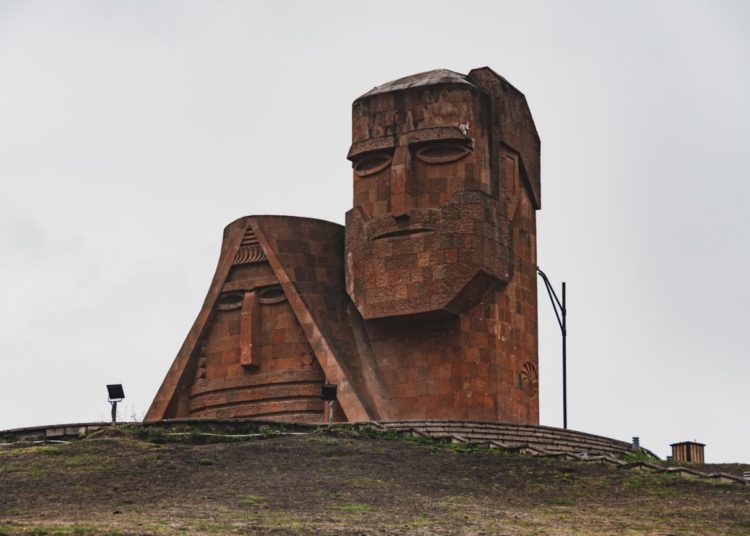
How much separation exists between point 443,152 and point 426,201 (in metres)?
1.08

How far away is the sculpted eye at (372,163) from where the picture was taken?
36188mm

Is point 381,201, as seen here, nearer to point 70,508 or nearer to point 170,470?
point 170,470

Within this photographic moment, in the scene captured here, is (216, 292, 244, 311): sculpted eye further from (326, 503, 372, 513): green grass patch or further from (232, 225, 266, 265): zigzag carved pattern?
(326, 503, 372, 513): green grass patch

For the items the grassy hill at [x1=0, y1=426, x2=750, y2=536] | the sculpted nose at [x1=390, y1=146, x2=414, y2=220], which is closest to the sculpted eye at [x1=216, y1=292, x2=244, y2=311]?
the sculpted nose at [x1=390, y1=146, x2=414, y2=220]

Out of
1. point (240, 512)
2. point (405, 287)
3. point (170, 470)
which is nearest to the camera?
point (240, 512)

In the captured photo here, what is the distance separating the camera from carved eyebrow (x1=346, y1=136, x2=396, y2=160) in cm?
3606

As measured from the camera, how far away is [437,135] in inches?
1401

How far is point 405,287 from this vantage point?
3512 centimetres

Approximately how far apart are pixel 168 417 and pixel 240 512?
50.2ft

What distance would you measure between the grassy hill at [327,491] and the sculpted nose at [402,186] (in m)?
→ 6.59

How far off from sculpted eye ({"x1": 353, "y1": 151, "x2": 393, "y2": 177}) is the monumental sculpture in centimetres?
4

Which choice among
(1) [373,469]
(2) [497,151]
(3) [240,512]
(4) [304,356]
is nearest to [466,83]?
(2) [497,151]

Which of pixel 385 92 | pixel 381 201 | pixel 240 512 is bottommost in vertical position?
pixel 240 512

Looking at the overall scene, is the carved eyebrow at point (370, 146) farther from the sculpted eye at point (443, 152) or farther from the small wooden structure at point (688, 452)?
the small wooden structure at point (688, 452)
